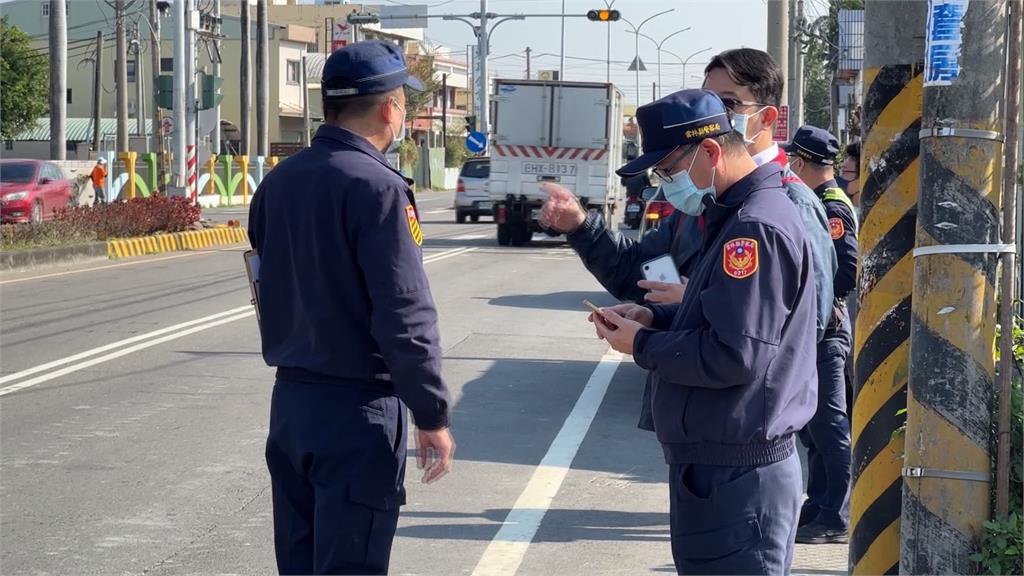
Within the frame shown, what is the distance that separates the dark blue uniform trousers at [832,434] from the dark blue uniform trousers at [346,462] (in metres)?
2.80

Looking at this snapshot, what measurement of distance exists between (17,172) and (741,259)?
2645 cm

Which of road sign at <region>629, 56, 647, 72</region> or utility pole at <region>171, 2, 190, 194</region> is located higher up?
road sign at <region>629, 56, 647, 72</region>

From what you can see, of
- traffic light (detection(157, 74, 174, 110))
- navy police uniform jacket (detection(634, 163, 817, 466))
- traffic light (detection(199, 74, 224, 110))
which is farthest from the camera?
traffic light (detection(199, 74, 224, 110))

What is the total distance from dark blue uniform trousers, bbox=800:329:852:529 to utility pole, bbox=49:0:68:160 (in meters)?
25.6

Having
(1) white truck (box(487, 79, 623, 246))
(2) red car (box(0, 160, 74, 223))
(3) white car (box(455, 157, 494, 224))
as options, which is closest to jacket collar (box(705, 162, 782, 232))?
(1) white truck (box(487, 79, 623, 246))

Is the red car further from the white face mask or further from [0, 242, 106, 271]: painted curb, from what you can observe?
the white face mask

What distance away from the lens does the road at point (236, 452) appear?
5930 millimetres

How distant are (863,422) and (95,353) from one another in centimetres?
834

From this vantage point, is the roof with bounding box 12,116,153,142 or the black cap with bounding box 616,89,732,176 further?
the roof with bounding box 12,116,153,142

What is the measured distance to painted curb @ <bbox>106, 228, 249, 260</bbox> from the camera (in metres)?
22.6

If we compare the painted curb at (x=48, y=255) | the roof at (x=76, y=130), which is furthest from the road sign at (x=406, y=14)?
the roof at (x=76, y=130)

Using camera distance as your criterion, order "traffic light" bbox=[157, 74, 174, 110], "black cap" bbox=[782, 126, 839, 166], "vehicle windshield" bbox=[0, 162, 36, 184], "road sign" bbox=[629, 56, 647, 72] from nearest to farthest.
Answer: "black cap" bbox=[782, 126, 839, 166] < "vehicle windshield" bbox=[0, 162, 36, 184] < "traffic light" bbox=[157, 74, 174, 110] < "road sign" bbox=[629, 56, 647, 72]

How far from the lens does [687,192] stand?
3.48 metres

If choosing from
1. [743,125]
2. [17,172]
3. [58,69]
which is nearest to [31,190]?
[17,172]
